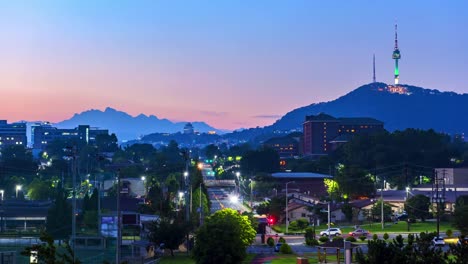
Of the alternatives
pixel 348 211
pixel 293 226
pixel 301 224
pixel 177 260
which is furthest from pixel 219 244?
pixel 348 211

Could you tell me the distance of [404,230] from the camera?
68.2m

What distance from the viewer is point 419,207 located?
254ft

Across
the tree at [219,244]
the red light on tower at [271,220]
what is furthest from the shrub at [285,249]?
the red light on tower at [271,220]

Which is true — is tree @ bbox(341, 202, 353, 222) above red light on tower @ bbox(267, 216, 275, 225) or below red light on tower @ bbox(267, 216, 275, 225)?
above

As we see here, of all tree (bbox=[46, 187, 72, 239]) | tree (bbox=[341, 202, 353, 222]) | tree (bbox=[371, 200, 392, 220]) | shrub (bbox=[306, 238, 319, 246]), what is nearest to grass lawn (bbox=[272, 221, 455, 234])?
tree (bbox=[341, 202, 353, 222])

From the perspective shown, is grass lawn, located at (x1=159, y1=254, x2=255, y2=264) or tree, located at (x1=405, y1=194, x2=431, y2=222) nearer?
grass lawn, located at (x1=159, y1=254, x2=255, y2=264)

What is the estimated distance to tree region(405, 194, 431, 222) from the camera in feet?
253

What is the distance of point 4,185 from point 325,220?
50.1 meters

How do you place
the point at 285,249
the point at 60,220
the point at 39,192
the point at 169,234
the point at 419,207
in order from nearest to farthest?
the point at 285,249
the point at 169,234
the point at 60,220
the point at 419,207
the point at 39,192

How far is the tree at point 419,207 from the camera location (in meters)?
77.1

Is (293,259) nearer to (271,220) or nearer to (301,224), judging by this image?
(301,224)

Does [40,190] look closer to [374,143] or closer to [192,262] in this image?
[192,262]

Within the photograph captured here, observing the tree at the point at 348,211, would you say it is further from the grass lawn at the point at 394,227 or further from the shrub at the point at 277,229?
the shrub at the point at 277,229

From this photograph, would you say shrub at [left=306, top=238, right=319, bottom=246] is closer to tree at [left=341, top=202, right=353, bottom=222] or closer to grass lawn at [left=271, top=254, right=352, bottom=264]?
grass lawn at [left=271, top=254, right=352, bottom=264]
